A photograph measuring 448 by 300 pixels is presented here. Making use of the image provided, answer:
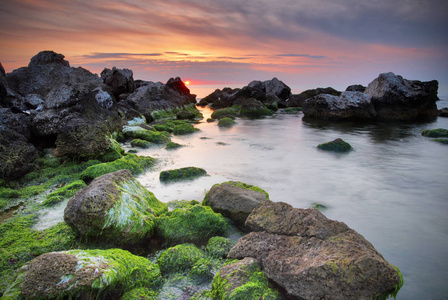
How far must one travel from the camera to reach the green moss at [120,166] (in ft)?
20.3

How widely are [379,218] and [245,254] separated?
3.07 metres

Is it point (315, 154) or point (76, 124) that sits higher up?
point (76, 124)

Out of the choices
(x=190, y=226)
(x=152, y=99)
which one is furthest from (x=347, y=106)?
(x=190, y=226)

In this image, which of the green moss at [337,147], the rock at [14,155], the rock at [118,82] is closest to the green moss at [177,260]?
the rock at [14,155]

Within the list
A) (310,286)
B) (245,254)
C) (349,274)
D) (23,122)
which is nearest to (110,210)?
(245,254)

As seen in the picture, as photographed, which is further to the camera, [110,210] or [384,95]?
[384,95]

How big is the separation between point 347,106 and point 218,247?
647 inches

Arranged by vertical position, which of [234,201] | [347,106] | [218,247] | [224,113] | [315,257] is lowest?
[218,247]

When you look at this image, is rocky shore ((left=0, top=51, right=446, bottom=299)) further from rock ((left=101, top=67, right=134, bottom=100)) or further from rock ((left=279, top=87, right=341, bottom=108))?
rock ((left=279, top=87, right=341, bottom=108))

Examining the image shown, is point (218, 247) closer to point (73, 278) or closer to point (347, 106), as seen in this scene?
point (73, 278)

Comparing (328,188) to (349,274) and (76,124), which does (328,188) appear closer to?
(349,274)

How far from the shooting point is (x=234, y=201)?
4500 mm

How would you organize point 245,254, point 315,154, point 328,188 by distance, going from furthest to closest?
1. point 315,154
2. point 328,188
3. point 245,254

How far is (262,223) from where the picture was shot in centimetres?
346
